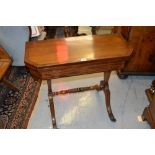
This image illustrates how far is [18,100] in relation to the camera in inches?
90.4

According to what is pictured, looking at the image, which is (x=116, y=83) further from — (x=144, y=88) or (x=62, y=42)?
(x=62, y=42)

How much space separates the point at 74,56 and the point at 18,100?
114cm

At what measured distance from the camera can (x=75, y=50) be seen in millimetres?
1578

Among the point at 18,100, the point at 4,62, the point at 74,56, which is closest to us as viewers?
the point at 74,56

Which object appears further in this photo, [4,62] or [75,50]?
[4,62]

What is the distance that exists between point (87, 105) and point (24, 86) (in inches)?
34.1

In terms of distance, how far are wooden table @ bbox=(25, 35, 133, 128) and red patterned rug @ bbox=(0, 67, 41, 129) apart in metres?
0.76

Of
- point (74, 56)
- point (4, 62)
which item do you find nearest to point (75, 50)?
point (74, 56)

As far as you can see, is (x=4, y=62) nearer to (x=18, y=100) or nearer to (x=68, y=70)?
(x=18, y=100)

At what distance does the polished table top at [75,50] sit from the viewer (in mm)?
1467

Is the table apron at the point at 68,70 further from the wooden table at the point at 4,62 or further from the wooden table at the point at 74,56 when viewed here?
the wooden table at the point at 4,62

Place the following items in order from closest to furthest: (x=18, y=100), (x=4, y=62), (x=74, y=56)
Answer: (x=74, y=56) → (x=4, y=62) → (x=18, y=100)

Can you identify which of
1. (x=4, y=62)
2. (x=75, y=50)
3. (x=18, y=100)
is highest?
(x=75, y=50)

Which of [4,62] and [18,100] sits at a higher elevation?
[4,62]
